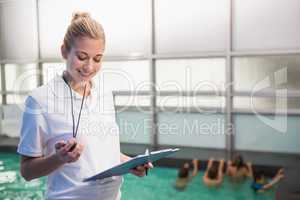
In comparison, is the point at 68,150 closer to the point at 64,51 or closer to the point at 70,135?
the point at 70,135

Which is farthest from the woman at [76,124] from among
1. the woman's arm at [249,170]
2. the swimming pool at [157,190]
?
the woman's arm at [249,170]

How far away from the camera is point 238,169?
365cm

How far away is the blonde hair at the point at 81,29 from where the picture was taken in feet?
3.47

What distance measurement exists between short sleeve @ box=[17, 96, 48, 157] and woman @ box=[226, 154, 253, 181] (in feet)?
9.47

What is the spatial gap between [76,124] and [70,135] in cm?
4

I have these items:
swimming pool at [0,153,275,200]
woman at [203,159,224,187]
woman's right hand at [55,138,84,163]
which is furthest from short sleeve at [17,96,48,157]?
woman at [203,159,224,187]

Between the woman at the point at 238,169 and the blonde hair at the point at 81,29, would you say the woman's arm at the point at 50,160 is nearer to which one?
the blonde hair at the point at 81,29

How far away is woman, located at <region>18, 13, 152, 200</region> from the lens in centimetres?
98

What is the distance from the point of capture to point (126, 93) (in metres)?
4.31

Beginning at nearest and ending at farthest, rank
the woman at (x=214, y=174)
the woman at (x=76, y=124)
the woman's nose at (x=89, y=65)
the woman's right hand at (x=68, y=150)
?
the woman's right hand at (x=68, y=150), the woman at (x=76, y=124), the woman's nose at (x=89, y=65), the woman at (x=214, y=174)

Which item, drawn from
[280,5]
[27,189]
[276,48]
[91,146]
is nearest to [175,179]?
[27,189]

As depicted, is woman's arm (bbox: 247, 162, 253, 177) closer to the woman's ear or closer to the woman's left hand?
the woman's left hand

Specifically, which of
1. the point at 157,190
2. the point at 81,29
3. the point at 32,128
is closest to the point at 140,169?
the point at 32,128

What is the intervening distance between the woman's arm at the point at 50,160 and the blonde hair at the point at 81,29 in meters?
0.34
